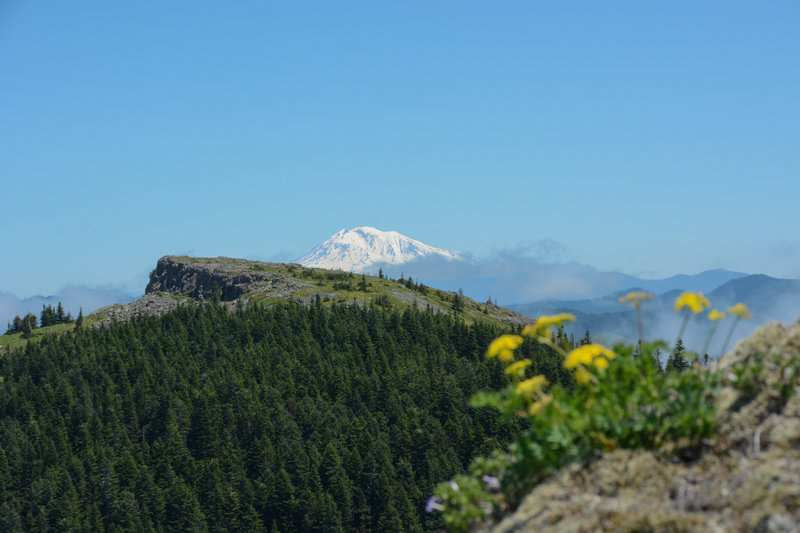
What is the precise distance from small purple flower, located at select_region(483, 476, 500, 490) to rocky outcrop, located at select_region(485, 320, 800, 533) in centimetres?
79

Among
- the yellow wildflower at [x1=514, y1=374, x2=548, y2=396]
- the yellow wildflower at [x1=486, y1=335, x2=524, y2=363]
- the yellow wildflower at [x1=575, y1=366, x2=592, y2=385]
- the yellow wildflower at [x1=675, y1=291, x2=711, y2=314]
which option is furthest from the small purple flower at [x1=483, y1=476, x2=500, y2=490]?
the yellow wildflower at [x1=675, y1=291, x2=711, y2=314]

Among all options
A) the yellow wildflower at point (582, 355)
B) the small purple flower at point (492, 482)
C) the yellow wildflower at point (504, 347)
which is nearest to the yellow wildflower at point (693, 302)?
the yellow wildflower at point (582, 355)

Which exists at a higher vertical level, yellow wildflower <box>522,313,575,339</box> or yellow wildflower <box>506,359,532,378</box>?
yellow wildflower <box>522,313,575,339</box>

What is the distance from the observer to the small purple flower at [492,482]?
35.1ft

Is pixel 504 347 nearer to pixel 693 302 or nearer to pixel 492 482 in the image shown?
pixel 492 482

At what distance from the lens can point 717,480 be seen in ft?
29.5

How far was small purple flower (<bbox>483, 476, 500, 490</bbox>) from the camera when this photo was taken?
10.7 m

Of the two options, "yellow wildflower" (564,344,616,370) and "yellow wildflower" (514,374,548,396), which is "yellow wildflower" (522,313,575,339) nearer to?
"yellow wildflower" (564,344,616,370)

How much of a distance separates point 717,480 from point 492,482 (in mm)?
3179

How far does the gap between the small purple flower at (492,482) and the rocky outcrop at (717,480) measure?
2.60 ft

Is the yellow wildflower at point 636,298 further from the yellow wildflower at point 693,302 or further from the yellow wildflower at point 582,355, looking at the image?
the yellow wildflower at point 582,355

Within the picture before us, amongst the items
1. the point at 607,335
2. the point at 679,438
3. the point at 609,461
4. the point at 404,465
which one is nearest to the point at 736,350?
the point at 607,335

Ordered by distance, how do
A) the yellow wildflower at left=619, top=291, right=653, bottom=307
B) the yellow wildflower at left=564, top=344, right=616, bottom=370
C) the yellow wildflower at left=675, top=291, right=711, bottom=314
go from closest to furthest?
the yellow wildflower at left=564, top=344, right=616, bottom=370, the yellow wildflower at left=675, top=291, right=711, bottom=314, the yellow wildflower at left=619, top=291, right=653, bottom=307

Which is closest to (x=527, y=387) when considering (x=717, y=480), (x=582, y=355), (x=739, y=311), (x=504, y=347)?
(x=504, y=347)
